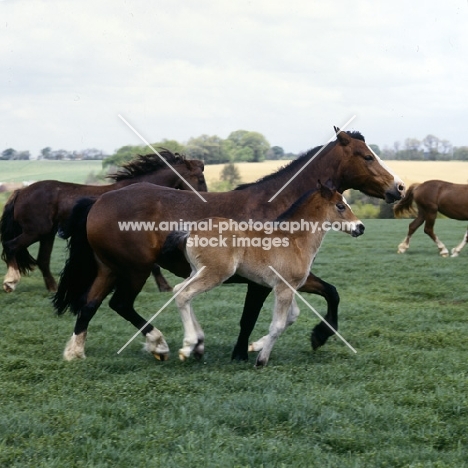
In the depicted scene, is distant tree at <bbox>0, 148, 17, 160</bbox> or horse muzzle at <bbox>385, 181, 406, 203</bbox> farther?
distant tree at <bbox>0, 148, 17, 160</bbox>

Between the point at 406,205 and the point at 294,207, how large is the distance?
13401 mm

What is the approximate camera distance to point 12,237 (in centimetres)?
1258

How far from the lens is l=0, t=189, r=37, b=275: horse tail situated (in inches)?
484

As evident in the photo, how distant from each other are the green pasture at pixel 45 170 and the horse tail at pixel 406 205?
7.67m

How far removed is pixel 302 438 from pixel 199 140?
15.2 meters

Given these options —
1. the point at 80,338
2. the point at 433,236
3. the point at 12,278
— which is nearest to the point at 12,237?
the point at 12,278

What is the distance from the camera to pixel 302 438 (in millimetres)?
4730

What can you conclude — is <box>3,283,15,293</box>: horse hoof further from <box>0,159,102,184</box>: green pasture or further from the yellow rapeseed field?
the yellow rapeseed field

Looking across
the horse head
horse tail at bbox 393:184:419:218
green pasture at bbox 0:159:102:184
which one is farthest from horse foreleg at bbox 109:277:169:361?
horse tail at bbox 393:184:419:218

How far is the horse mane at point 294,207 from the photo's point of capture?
6826 mm

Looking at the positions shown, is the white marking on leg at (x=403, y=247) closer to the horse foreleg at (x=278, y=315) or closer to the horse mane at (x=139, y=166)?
the horse mane at (x=139, y=166)

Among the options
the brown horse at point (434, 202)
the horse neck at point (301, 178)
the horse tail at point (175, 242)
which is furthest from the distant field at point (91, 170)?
the brown horse at point (434, 202)

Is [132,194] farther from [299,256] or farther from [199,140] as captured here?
[199,140]

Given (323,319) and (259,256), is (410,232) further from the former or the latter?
(259,256)
